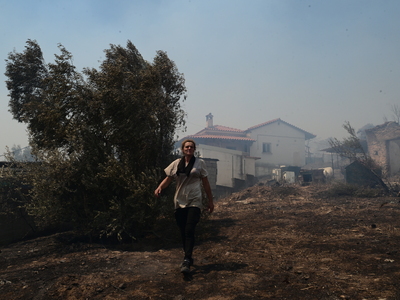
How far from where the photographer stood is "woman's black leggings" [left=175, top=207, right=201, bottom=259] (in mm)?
4414

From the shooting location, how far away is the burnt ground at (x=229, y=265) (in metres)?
3.54

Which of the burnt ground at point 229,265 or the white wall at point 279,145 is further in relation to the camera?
the white wall at point 279,145

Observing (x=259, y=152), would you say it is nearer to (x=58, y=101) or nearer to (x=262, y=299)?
(x=58, y=101)

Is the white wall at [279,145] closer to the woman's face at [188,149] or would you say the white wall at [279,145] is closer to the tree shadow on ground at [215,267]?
the tree shadow on ground at [215,267]

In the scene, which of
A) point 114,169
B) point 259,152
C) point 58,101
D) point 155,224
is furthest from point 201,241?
point 259,152

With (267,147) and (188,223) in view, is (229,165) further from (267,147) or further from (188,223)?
(188,223)

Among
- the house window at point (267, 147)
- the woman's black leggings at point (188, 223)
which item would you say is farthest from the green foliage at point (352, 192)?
the house window at point (267, 147)

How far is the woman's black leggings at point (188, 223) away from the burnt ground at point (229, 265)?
349mm

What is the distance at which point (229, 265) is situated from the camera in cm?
475

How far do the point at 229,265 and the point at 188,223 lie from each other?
968 mm

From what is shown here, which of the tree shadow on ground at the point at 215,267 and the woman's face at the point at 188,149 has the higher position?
the woman's face at the point at 188,149

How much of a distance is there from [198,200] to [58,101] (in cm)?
478

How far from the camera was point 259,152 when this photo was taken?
1730 inches

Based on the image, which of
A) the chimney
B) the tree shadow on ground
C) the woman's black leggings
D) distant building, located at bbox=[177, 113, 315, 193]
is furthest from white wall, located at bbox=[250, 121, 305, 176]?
the woman's black leggings
